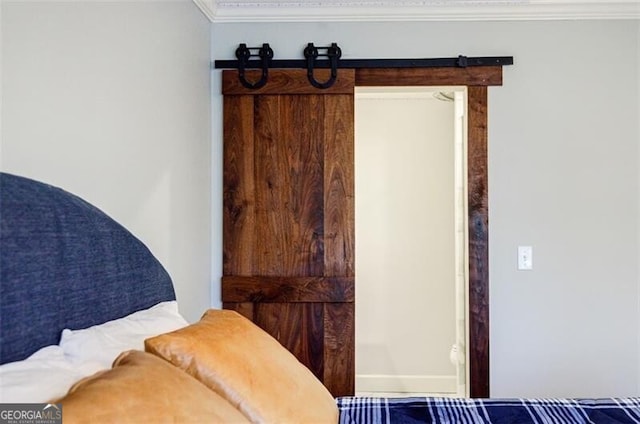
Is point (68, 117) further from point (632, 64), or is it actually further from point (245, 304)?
point (632, 64)

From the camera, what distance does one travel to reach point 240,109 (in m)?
2.74

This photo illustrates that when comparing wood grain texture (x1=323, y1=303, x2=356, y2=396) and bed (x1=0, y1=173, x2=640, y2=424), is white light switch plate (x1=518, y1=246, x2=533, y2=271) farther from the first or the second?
bed (x1=0, y1=173, x2=640, y2=424)

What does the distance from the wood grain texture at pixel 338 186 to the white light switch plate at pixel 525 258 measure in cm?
85

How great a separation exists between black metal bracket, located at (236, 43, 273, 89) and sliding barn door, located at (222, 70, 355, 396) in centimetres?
3

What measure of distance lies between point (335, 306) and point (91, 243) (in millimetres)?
1619

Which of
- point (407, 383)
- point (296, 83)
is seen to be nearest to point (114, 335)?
point (296, 83)

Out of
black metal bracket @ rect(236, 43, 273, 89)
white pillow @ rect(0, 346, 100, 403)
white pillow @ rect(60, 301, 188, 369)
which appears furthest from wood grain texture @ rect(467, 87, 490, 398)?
white pillow @ rect(0, 346, 100, 403)

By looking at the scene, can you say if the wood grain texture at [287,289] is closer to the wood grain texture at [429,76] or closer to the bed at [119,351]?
the wood grain texture at [429,76]

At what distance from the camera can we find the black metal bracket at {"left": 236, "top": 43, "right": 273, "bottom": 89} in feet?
8.88

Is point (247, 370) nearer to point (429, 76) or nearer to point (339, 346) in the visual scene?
point (339, 346)

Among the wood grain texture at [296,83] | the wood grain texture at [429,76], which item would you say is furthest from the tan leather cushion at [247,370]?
the wood grain texture at [429,76]

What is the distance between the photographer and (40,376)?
2.96ft

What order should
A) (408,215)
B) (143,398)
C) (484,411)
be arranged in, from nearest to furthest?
(143,398)
(484,411)
(408,215)

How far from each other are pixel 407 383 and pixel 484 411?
254cm
